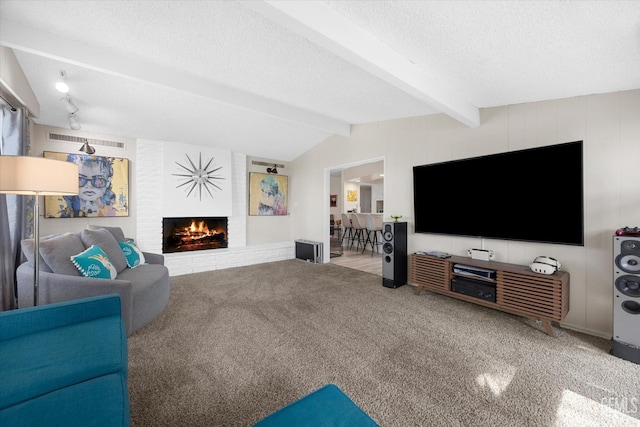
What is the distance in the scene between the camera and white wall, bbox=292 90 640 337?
2.23m

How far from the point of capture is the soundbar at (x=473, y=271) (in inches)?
109

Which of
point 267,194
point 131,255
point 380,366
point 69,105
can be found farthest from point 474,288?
point 69,105

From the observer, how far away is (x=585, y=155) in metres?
2.40

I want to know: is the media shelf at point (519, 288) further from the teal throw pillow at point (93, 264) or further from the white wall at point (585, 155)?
the teal throw pillow at point (93, 264)

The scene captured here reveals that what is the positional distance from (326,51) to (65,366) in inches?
109

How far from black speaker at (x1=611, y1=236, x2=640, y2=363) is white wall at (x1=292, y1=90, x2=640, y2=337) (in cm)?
38

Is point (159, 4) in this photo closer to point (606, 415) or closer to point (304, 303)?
point (304, 303)

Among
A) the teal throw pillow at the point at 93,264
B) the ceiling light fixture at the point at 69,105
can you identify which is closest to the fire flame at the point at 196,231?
the ceiling light fixture at the point at 69,105

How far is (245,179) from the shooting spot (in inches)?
223

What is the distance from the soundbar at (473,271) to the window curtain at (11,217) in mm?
4780

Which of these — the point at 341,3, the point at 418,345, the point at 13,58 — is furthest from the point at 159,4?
the point at 418,345

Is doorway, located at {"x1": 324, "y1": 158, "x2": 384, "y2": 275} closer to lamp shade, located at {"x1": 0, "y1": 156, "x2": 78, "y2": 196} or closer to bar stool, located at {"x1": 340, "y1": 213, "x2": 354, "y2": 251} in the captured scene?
bar stool, located at {"x1": 340, "y1": 213, "x2": 354, "y2": 251}

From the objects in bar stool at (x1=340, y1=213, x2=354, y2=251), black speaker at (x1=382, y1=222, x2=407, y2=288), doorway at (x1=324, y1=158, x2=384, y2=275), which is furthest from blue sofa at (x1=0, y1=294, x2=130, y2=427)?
bar stool at (x1=340, y1=213, x2=354, y2=251)

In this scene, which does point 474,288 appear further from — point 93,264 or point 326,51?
point 93,264
